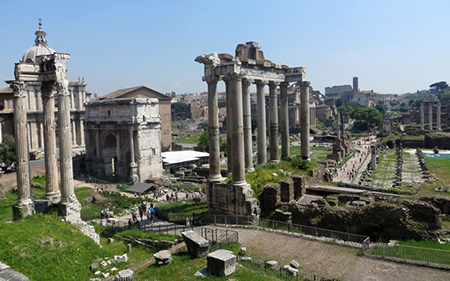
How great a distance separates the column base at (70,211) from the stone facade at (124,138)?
24.1 metres

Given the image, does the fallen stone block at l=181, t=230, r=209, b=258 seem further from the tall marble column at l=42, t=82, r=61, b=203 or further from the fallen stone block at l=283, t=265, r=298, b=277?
the tall marble column at l=42, t=82, r=61, b=203

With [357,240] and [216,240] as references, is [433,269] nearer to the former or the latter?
[357,240]

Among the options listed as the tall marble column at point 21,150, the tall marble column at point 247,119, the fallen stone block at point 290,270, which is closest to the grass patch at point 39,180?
the tall marble column at point 21,150

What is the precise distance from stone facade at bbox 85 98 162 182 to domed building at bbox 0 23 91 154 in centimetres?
546

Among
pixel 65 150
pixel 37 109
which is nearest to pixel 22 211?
pixel 65 150

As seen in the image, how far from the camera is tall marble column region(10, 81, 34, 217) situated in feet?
56.4

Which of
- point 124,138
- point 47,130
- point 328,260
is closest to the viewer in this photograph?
point 328,260

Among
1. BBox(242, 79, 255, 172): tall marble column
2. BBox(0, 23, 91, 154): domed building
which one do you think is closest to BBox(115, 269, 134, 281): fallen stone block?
BBox(242, 79, 255, 172): tall marble column

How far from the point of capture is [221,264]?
37.7ft

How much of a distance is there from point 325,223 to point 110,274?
856 cm

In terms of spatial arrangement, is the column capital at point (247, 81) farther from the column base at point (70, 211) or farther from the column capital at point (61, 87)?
the column base at point (70, 211)

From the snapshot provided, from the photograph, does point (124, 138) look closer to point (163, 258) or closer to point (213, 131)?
point (213, 131)

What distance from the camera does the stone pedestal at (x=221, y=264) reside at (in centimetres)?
1148

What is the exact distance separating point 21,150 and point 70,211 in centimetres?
353
